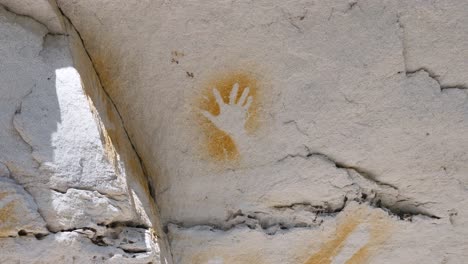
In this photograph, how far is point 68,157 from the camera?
97 centimetres

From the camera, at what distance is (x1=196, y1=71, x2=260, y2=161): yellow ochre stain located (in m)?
1.13

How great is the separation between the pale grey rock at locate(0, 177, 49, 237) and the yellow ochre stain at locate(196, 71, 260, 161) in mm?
332

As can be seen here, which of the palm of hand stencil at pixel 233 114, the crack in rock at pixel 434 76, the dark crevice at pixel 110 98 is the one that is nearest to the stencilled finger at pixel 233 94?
the palm of hand stencil at pixel 233 114

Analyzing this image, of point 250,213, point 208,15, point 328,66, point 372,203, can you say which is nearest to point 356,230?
point 372,203

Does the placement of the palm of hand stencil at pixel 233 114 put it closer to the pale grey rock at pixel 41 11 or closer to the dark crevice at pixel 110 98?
the dark crevice at pixel 110 98

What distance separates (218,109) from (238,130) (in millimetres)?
52

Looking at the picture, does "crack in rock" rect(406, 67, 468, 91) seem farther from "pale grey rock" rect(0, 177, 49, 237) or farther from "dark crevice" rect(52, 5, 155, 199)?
"pale grey rock" rect(0, 177, 49, 237)

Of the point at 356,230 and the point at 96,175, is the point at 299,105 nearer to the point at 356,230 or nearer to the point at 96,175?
the point at 356,230

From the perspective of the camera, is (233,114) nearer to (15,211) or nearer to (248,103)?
(248,103)

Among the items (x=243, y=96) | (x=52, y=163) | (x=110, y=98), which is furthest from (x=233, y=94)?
(x=52, y=163)

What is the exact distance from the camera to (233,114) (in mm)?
1144

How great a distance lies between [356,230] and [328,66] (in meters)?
0.31

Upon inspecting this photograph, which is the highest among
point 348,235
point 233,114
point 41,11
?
point 41,11

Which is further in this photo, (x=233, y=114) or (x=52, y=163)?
(x=233, y=114)
